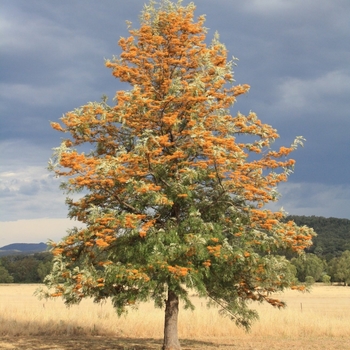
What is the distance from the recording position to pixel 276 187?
15469 millimetres

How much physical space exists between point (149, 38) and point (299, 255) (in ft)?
28.9

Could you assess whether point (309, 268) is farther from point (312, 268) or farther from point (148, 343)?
point (148, 343)

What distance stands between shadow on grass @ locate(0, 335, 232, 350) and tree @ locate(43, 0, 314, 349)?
3951mm

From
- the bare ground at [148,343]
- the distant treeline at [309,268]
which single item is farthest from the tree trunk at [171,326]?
the distant treeline at [309,268]

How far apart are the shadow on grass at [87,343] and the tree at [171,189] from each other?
13.0 feet

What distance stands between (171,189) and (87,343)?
34.5 ft

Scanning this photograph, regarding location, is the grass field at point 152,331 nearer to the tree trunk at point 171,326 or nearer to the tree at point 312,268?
the tree trunk at point 171,326

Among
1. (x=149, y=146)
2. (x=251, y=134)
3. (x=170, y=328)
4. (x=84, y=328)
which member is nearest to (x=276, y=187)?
(x=251, y=134)

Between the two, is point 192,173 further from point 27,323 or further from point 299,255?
point 27,323

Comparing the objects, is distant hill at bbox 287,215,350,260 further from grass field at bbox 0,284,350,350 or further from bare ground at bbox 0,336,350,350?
bare ground at bbox 0,336,350,350

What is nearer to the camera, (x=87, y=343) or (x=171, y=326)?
(x=171, y=326)

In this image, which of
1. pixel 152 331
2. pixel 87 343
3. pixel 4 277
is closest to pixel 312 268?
pixel 4 277

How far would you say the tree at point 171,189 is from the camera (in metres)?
13.8

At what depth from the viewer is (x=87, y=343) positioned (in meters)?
21.2
